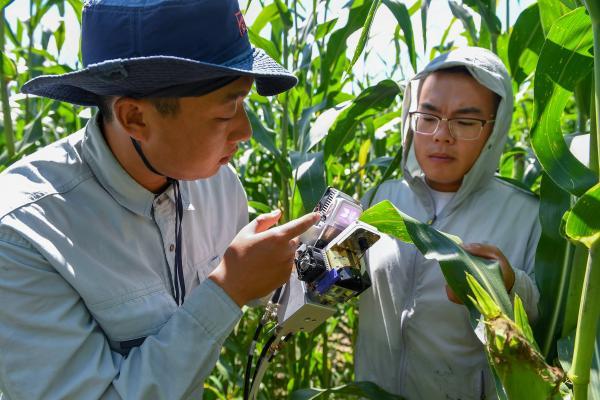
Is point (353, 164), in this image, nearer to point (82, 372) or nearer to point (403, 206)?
point (403, 206)

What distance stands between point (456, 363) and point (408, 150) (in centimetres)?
53

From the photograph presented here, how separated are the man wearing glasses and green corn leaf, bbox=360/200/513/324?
0.33 m

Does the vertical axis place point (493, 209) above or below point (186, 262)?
above

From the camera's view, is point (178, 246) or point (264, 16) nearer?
point (178, 246)

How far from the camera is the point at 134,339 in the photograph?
1.16 meters

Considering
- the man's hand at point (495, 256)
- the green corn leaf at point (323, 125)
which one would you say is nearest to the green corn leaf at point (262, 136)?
the green corn leaf at point (323, 125)

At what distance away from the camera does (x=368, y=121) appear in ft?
6.87

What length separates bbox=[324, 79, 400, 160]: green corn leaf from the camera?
5.39ft

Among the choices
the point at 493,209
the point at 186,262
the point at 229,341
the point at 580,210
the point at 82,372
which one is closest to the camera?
the point at 580,210

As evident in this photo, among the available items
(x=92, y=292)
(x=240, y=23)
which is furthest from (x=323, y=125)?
(x=92, y=292)

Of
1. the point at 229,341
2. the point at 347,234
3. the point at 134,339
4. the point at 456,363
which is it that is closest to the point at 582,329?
the point at 347,234

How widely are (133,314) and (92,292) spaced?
0.27ft

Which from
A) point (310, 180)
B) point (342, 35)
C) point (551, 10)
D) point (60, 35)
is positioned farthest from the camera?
point (60, 35)

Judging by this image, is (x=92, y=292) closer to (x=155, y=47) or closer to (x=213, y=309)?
(x=213, y=309)
